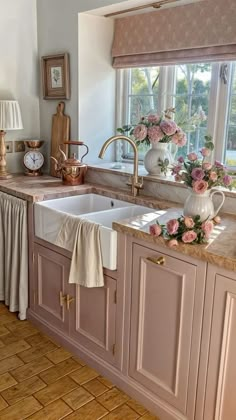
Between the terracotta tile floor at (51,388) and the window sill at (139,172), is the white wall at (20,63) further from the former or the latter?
the terracotta tile floor at (51,388)

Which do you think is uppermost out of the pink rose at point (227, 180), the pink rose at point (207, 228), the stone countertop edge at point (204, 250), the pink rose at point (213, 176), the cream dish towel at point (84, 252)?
the pink rose at point (213, 176)

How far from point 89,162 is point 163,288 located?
1498mm

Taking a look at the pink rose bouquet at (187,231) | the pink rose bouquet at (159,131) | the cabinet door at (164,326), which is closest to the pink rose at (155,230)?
the pink rose bouquet at (187,231)

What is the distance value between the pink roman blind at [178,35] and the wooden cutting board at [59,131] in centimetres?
52

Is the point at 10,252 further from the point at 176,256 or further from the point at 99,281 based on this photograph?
the point at 176,256

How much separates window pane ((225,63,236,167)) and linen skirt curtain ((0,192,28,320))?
1.27m

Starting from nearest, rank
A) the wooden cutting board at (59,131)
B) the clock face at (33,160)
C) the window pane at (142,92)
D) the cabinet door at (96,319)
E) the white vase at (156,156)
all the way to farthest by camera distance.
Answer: the cabinet door at (96,319), the white vase at (156,156), the window pane at (142,92), the wooden cutting board at (59,131), the clock face at (33,160)

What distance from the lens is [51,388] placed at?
2029mm

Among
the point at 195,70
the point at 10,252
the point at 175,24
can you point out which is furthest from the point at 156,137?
the point at 10,252

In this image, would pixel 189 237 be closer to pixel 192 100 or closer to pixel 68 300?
pixel 68 300

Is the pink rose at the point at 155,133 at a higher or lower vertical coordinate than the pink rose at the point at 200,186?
higher

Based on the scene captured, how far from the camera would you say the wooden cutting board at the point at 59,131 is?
2.90 metres

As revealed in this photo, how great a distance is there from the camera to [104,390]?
6.63 ft

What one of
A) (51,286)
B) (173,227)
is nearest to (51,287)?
(51,286)
